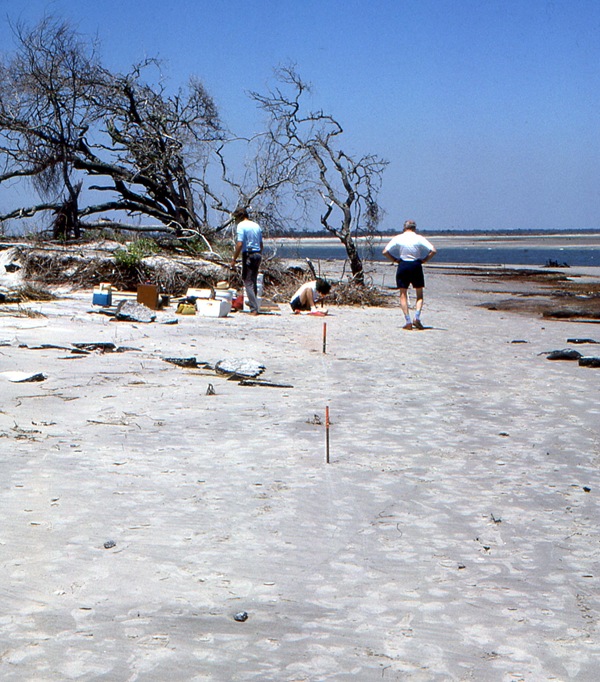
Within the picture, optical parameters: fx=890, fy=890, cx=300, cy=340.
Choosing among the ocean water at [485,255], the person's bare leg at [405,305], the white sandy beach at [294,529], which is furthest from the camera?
the ocean water at [485,255]

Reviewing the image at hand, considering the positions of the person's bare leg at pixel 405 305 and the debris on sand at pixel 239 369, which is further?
the person's bare leg at pixel 405 305

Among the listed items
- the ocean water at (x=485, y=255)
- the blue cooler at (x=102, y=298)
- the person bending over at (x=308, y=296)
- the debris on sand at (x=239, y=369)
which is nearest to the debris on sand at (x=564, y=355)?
the debris on sand at (x=239, y=369)

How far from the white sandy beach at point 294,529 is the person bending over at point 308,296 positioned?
25.3 ft

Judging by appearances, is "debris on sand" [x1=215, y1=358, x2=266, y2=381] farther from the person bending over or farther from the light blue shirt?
the person bending over

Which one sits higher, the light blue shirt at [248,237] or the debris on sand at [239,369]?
the light blue shirt at [248,237]

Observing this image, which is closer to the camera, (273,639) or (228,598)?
(273,639)

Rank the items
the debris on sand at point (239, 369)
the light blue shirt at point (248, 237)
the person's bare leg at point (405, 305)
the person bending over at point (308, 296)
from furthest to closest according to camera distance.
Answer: the person bending over at point (308, 296) → the light blue shirt at point (248, 237) → the person's bare leg at point (405, 305) → the debris on sand at point (239, 369)

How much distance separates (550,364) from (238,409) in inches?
199

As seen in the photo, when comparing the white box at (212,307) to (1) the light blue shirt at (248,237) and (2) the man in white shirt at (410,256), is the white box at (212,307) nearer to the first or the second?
(1) the light blue shirt at (248,237)

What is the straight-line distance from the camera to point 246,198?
21141mm

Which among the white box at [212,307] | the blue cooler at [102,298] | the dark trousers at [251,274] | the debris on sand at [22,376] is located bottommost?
the debris on sand at [22,376]

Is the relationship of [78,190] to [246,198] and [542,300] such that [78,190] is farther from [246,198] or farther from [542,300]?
[542,300]

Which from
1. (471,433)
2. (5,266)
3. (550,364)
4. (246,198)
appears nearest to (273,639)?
(471,433)

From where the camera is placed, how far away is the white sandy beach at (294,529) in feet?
10.4
